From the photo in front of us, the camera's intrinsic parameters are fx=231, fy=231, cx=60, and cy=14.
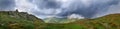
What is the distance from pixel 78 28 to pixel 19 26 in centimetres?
4898

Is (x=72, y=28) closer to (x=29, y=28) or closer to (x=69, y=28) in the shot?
(x=69, y=28)

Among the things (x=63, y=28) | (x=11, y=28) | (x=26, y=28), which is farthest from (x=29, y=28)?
(x=63, y=28)

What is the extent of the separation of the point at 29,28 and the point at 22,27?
712cm

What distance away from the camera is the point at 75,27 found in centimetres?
19588

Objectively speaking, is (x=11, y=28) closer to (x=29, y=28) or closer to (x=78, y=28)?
(x=29, y=28)

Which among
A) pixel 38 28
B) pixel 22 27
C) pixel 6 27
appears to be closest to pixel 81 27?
pixel 38 28

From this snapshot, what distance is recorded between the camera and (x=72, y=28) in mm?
193500

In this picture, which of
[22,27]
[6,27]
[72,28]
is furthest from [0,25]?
[72,28]

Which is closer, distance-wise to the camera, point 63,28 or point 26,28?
point 26,28

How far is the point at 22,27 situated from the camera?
618 ft

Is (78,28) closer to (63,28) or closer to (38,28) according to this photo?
(63,28)

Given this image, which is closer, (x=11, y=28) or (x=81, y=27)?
(x=11, y=28)

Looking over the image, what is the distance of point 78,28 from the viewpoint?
19188 centimetres

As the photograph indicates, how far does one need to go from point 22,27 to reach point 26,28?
17.6ft
